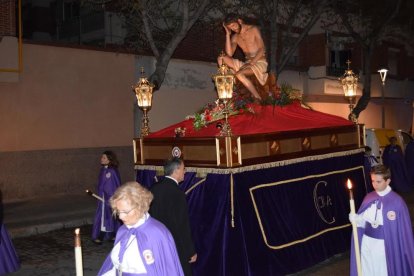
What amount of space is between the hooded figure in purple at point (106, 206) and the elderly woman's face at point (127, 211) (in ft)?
17.9

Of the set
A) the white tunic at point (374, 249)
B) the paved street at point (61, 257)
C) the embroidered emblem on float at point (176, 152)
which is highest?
the embroidered emblem on float at point (176, 152)

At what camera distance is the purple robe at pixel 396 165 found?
14844 mm

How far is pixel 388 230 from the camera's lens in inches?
209

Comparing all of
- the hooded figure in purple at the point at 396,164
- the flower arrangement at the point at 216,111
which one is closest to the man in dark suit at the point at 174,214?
the flower arrangement at the point at 216,111

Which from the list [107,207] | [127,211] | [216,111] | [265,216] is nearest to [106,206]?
[107,207]

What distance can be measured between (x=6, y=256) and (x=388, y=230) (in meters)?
5.31

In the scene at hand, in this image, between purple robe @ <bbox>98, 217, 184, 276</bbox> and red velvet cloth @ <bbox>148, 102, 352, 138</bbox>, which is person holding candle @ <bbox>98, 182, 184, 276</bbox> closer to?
purple robe @ <bbox>98, 217, 184, 276</bbox>

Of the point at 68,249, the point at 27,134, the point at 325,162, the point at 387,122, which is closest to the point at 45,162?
the point at 27,134

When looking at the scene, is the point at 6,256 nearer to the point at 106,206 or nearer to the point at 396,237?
the point at 106,206

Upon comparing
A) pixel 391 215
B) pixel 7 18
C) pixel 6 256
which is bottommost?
pixel 6 256

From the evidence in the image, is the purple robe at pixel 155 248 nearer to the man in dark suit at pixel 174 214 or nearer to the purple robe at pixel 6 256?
the man in dark suit at pixel 174 214

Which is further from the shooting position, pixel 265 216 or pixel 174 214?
pixel 265 216

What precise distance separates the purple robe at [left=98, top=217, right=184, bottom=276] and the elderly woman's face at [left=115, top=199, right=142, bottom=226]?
8 centimetres

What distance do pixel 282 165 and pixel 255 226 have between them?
1.11 m
